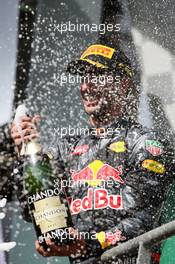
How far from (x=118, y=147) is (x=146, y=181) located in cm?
12

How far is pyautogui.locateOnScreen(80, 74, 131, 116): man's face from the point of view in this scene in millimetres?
1519

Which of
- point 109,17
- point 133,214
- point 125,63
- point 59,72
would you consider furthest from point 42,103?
point 133,214

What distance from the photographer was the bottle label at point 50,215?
1.18 m

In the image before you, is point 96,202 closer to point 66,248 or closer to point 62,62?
point 66,248

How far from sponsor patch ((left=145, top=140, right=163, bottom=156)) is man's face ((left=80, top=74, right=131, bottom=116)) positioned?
6.9 inches

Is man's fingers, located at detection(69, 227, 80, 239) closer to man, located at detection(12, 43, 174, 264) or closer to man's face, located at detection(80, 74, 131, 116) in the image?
man, located at detection(12, 43, 174, 264)

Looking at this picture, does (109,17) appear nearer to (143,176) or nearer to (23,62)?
(23,62)

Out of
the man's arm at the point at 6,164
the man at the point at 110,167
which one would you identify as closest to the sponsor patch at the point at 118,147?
the man at the point at 110,167

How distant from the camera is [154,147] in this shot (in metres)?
1.38

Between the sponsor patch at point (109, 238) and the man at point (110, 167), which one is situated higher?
the man at point (110, 167)

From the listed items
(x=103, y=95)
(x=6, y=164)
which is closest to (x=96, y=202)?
(x=103, y=95)

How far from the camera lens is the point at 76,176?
56.2 inches

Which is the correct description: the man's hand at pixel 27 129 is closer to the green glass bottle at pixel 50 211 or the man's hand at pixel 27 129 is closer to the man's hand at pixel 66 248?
the green glass bottle at pixel 50 211

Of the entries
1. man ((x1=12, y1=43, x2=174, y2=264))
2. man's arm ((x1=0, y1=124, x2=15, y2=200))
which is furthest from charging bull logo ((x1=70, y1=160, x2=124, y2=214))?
man's arm ((x1=0, y1=124, x2=15, y2=200))
